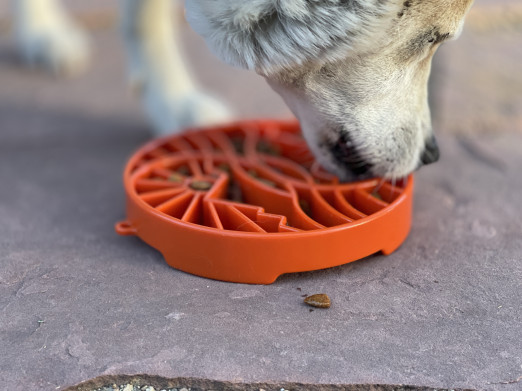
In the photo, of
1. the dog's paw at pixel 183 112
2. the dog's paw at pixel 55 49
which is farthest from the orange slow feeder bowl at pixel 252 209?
the dog's paw at pixel 55 49

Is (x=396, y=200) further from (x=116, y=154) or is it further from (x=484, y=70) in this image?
(x=484, y=70)

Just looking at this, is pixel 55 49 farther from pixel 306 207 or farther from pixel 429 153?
pixel 429 153

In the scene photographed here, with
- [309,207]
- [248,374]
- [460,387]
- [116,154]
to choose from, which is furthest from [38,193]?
[460,387]

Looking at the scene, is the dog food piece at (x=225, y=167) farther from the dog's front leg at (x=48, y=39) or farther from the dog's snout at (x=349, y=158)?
the dog's front leg at (x=48, y=39)

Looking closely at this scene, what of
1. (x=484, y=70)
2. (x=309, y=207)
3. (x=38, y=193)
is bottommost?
(x=38, y=193)

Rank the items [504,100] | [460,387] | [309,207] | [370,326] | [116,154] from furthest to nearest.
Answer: [504,100], [116,154], [309,207], [370,326], [460,387]

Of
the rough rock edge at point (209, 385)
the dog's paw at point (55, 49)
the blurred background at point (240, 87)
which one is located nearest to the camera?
the rough rock edge at point (209, 385)

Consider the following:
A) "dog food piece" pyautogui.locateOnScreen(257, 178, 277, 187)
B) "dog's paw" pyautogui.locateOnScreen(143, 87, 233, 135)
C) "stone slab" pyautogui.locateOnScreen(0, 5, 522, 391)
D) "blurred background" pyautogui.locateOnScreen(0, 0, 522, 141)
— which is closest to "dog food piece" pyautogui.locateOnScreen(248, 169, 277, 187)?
"dog food piece" pyautogui.locateOnScreen(257, 178, 277, 187)

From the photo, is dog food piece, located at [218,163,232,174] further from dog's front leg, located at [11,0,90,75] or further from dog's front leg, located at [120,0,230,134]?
dog's front leg, located at [11,0,90,75]
